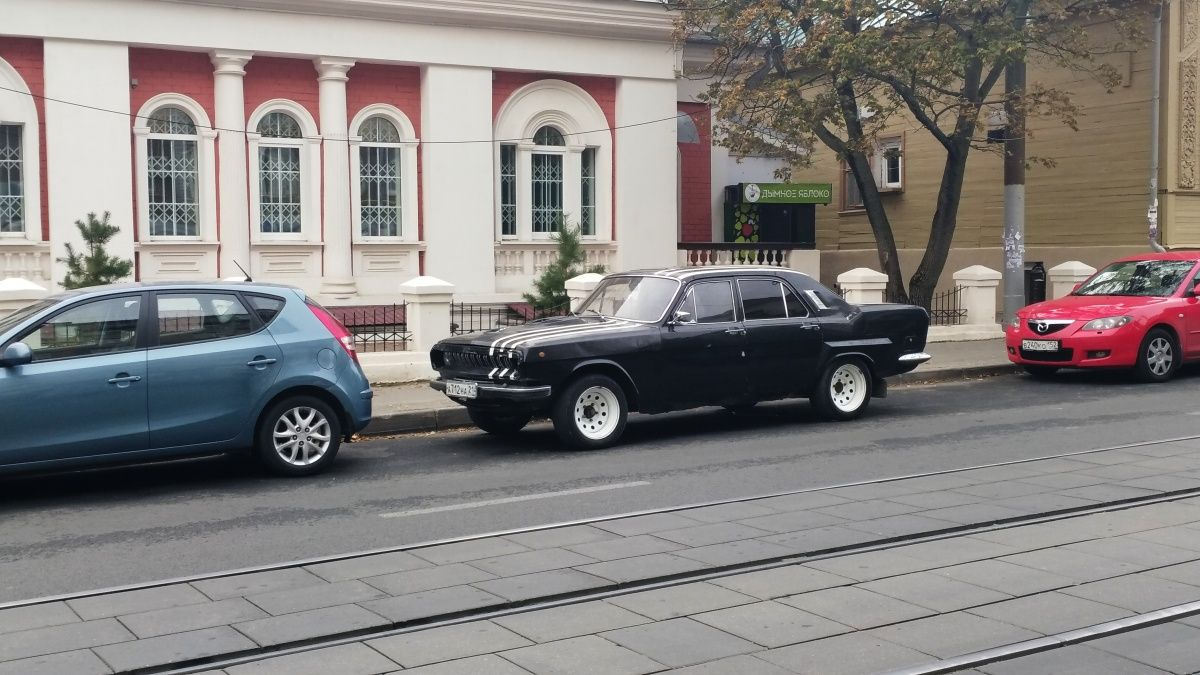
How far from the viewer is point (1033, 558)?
286 inches

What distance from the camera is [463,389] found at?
1162cm

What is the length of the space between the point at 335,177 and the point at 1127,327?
12.6 m

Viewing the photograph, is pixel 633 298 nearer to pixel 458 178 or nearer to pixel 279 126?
pixel 458 178

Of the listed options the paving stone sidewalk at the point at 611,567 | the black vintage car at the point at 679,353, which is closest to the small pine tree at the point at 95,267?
the black vintage car at the point at 679,353

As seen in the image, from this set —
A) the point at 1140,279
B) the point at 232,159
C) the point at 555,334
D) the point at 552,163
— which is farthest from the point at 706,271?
the point at 552,163

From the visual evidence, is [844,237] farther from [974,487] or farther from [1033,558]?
[1033,558]

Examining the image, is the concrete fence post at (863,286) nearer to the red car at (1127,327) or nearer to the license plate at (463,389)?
the red car at (1127,327)

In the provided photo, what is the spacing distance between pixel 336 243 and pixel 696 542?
15146 mm

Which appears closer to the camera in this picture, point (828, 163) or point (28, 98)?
point (28, 98)

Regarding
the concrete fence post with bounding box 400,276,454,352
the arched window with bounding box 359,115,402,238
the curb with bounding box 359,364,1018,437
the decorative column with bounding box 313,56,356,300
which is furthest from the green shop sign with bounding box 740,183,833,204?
the curb with bounding box 359,364,1018,437

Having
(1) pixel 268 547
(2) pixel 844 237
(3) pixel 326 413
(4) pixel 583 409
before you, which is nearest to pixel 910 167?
(2) pixel 844 237

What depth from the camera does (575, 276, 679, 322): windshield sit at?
12.2m

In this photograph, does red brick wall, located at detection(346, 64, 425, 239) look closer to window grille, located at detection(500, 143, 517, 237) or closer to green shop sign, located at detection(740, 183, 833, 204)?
window grille, located at detection(500, 143, 517, 237)

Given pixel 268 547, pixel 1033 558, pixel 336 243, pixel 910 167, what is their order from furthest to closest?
pixel 910 167 < pixel 336 243 < pixel 268 547 < pixel 1033 558
